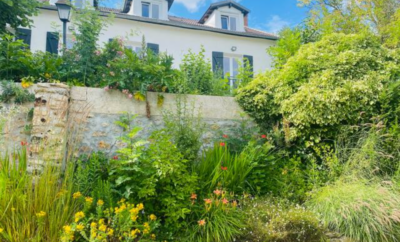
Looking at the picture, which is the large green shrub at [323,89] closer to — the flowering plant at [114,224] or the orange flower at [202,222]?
the orange flower at [202,222]

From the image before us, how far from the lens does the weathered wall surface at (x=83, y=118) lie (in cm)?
323

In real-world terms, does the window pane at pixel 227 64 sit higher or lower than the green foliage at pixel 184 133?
higher

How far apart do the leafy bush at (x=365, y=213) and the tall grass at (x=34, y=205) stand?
2.79 meters

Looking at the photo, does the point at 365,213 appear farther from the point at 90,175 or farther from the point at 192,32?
the point at 192,32

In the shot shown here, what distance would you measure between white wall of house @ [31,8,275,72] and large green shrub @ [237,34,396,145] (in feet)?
18.7

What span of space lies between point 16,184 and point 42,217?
0.58 meters

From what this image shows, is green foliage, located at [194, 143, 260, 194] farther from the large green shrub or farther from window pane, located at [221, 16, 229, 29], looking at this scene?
window pane, located at [221, 16, 229, 29]

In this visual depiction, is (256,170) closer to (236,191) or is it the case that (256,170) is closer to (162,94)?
(236,191)

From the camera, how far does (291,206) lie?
3.54 metres

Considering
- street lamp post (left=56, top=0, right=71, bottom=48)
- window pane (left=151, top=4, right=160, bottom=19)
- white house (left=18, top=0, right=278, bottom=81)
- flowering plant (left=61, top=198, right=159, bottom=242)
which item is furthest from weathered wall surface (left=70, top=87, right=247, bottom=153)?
window pane (left=151, top=4, right=160, bottom=19)

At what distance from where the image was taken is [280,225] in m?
3.14

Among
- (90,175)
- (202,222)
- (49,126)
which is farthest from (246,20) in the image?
(202,222)

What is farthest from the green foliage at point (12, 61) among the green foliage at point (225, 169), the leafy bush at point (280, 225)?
the leafy bush at point (280, 225)

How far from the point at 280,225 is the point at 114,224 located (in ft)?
5.78
